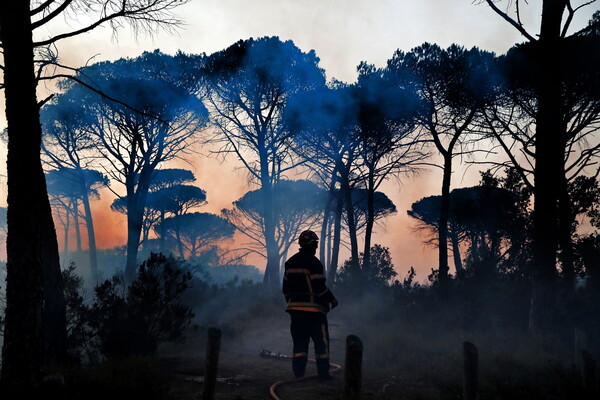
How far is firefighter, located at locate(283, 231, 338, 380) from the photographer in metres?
6.92

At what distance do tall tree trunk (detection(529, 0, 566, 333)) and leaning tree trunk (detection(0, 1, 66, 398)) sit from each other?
853 cm

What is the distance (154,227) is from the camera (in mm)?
35812

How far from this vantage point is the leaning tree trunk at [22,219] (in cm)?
516

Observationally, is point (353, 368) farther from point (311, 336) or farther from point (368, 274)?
point (368, 274)

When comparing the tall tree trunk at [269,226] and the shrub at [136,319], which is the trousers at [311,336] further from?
the tall tree trunk at [269,226]

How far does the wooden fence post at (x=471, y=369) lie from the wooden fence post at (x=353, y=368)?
1165 millimetres

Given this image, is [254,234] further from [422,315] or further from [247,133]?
[422,315]

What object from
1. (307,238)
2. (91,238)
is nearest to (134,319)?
(307,238)

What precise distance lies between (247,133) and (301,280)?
612 inches

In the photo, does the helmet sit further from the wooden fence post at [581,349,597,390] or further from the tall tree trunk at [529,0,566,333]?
the tall tree trunk at [529,0,566,333]

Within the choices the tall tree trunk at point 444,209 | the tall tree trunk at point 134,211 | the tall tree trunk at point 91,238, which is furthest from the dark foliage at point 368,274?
the tall tree trunk at point 91,238

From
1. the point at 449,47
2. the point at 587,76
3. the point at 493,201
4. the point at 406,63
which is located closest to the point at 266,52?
the point at 406,63

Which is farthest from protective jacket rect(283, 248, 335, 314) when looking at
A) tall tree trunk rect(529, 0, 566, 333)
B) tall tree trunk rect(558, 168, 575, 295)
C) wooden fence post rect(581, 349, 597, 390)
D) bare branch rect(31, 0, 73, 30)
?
tall tree trunk rect(558, 168, 575, 295)

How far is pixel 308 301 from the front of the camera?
22.8 ft
